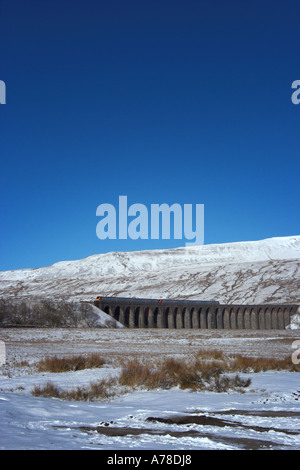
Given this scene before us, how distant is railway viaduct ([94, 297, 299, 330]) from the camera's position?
63.9 meters

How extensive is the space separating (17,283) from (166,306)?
8481 cm

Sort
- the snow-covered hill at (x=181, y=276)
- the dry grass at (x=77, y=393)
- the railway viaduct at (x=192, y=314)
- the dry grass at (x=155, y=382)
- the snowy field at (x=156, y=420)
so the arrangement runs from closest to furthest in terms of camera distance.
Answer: the snowy field at (x=156, y=420), the dry grass at (x=77, y=393), the dry grass at (x=155, y=382), the railway viaduct at (x=192, y=314), the snow-covered hill at (x=181, y=276)

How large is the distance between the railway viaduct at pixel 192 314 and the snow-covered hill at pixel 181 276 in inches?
380

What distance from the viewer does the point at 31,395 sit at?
A: 28.1 feet

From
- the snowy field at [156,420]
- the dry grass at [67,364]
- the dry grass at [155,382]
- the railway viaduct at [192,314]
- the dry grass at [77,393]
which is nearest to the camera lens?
the snowy field at [156,420]

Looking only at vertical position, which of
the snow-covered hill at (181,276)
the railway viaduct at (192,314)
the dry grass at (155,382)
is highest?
the snow-covered hill at (181,276)

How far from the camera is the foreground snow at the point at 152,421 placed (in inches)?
206

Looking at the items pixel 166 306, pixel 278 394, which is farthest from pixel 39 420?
pixel 166 306

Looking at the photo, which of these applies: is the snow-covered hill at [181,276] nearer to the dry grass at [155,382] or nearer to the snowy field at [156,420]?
the dry grass at [155,382]

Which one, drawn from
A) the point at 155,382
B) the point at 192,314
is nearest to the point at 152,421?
the point at 155,382

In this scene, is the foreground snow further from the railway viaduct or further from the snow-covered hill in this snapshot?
the snow-covered hill

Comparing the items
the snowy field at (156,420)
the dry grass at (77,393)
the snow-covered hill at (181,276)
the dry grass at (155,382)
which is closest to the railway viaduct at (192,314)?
the snow-covered hill at (181,276)

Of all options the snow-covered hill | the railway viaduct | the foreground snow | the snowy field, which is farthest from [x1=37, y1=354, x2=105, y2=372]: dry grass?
the snow-covered hill
